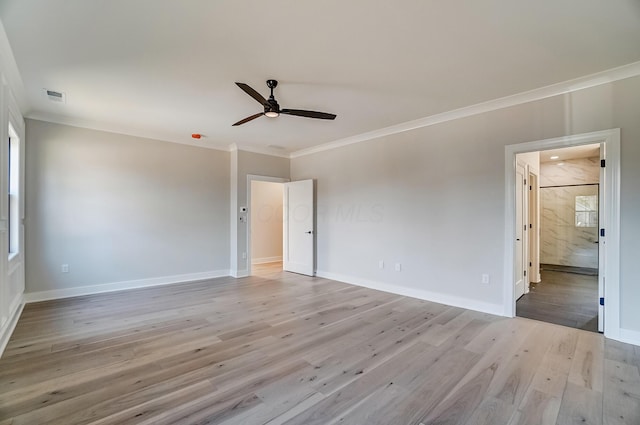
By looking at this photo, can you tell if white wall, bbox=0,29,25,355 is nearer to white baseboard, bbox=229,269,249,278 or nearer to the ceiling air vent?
the ceiling air vent

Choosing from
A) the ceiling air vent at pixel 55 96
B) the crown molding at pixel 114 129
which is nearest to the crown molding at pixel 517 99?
the crown molding at pixel 114 129

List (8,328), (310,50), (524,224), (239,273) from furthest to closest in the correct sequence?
(239,273) < (524,224) < (8,328) < (310,50)

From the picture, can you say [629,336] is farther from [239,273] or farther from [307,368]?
[239,273]

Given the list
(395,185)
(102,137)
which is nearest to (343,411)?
(395,185)

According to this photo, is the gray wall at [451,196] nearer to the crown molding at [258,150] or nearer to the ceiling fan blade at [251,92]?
the crown molding at [258,150]

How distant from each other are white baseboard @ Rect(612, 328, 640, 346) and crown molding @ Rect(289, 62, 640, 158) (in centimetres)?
255

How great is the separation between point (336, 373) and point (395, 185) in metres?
3.27

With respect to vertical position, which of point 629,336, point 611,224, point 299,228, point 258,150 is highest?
point 258,150

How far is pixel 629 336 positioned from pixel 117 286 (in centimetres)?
679

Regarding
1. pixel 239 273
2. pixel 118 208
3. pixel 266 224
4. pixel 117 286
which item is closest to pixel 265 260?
pixel 266 224

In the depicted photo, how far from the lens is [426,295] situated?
14.7 feet

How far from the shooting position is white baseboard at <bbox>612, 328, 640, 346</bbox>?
2.91 metres

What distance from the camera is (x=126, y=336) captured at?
10.2 feet

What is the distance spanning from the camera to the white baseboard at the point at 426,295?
12.6ft
